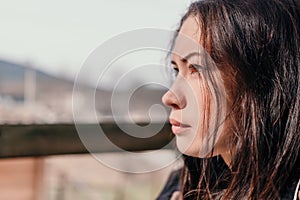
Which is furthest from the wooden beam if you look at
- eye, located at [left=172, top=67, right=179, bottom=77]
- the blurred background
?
eye, located at [left=172, top=67, right=179, bottom=77]

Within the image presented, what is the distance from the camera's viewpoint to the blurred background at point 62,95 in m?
1.15

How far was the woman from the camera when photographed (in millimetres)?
871

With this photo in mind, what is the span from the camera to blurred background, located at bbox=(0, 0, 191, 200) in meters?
1.15

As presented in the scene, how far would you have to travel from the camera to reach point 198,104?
0.88 metres

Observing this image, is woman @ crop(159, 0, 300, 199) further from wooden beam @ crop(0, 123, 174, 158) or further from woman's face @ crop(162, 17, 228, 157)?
wooden beam @ crop(0, 123, 174, 158)

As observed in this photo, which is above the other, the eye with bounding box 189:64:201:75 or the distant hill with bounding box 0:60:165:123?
the eye with bounding box 189:64:201:75

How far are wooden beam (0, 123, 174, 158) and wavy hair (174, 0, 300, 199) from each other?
0.48m

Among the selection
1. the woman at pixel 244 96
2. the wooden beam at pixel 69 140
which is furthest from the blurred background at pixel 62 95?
the woman at pixel 244 96

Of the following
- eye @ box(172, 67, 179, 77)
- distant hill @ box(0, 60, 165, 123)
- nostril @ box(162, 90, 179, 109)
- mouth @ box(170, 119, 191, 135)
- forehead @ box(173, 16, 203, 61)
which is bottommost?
distant hill @ box(0, 60, 165, 123)

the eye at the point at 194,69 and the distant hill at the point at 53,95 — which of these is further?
the distant hill at the point at 53,95

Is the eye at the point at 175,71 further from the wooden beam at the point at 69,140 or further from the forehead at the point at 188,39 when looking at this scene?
the wooden beam at the point at 69,140

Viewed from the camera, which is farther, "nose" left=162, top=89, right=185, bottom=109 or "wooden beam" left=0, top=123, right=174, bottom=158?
"wooden beam" left=0, top=123, right=174, bottom=158

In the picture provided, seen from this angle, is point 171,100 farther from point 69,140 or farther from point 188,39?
point 69,140

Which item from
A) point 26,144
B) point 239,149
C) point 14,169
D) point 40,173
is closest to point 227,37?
point 239,149
